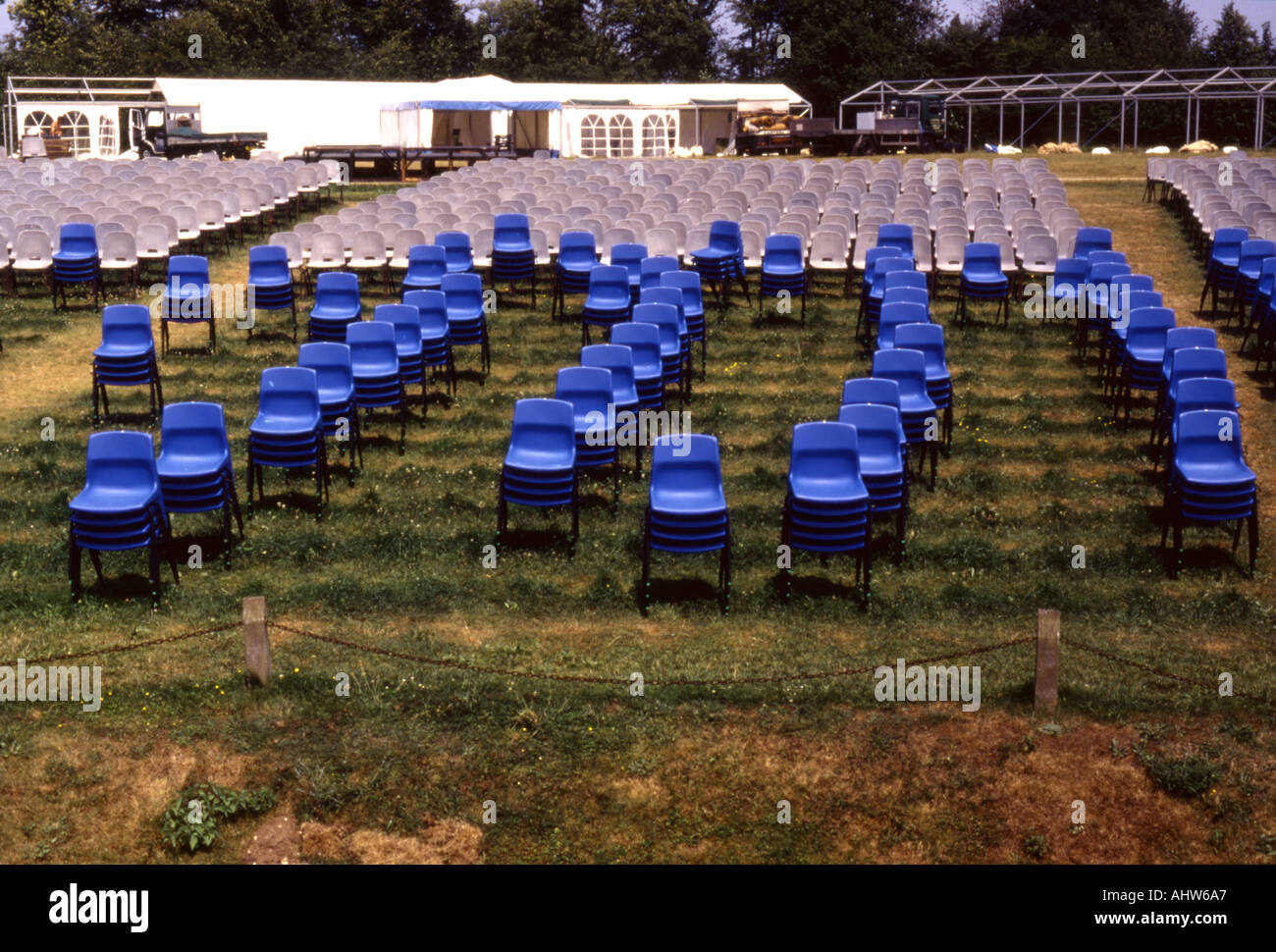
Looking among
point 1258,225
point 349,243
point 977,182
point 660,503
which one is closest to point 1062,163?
point 977,182

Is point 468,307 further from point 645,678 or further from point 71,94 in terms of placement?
point 71,94

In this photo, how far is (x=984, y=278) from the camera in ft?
57.1

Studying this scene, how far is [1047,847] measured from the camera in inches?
305

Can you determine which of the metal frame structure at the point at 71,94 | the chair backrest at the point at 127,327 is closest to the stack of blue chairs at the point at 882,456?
the chair backrest at the point at 127,327

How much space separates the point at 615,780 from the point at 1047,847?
2.45 m

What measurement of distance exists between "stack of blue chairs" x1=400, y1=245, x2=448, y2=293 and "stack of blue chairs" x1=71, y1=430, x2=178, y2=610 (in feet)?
22.8

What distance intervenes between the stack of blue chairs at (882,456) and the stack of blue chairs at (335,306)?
22.2 ft

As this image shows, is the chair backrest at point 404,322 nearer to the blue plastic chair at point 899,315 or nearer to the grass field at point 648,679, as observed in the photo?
the grass field at point 648,679

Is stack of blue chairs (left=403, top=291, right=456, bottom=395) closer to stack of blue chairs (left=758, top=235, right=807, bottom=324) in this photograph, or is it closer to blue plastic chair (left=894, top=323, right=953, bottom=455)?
stack of blue chairs (left=758, top=235, right=807, bottom=324)

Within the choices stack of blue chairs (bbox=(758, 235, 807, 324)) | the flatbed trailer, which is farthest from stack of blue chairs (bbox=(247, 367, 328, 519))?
the flatbed trailer

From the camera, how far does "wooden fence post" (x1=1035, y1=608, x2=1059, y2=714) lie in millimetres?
8562

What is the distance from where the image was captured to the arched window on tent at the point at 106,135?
4138cm

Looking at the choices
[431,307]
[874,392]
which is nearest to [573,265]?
[431,307]

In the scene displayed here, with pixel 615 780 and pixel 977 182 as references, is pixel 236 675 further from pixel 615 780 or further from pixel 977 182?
pixel 977 182
